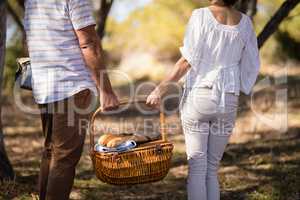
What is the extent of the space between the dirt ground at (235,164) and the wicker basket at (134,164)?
1.00 metres

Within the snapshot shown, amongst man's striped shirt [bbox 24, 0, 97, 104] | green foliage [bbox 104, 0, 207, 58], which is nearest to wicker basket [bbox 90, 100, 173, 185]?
man's striped shirt [bbox 24, 0, 97, 104]

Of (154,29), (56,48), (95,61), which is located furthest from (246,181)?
(154,29)

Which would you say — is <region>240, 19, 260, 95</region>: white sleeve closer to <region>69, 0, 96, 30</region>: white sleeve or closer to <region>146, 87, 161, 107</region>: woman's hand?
<region>146, 87, 161, 107</region>: woman's hand

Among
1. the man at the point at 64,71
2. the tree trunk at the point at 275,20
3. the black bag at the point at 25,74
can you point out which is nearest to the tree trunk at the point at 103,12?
the tree trunk at the point at 275,20

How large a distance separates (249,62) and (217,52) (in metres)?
0.23

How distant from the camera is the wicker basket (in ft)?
10.9

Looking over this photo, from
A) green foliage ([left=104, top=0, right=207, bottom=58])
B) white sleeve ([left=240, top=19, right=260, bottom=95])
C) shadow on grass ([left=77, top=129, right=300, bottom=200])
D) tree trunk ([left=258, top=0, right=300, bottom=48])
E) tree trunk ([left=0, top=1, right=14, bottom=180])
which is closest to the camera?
white sleeve ([left=240, top=19, right=260, bottom=95])

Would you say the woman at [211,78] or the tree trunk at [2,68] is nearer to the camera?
the woman at [211,78]

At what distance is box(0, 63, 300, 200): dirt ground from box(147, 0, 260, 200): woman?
108 cm

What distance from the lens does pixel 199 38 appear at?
3.26m

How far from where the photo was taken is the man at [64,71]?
3.01 meters

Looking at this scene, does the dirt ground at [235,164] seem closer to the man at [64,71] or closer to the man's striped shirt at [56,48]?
the man at [64,71]

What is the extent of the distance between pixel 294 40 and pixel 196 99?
8.53 meters

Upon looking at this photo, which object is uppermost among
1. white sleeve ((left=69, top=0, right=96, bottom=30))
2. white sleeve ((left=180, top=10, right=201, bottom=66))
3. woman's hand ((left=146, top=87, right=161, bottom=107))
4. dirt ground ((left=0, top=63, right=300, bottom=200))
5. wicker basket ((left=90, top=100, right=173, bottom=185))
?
white sleeve ((left=69, top=0, right=96, bottom=30))
